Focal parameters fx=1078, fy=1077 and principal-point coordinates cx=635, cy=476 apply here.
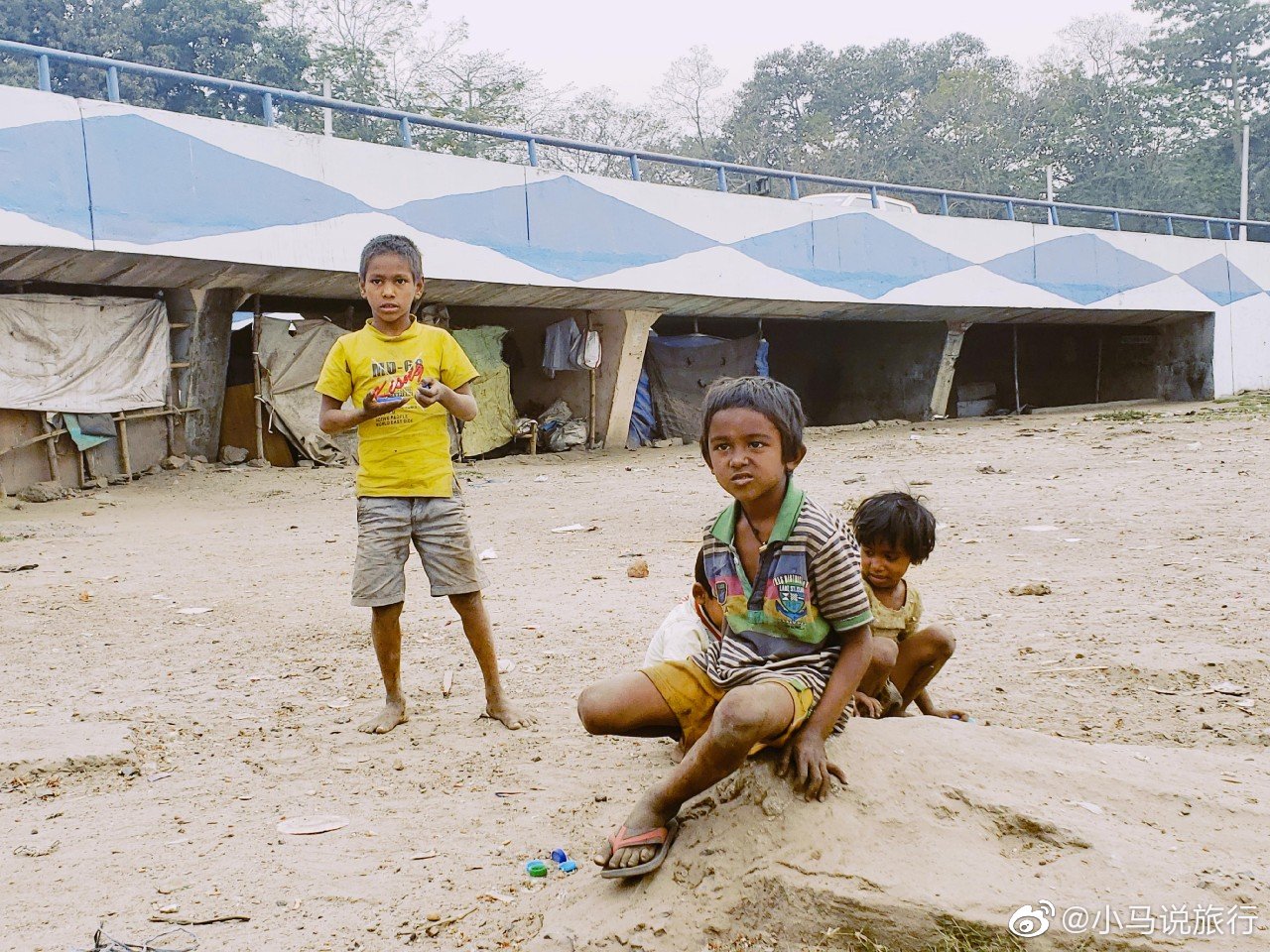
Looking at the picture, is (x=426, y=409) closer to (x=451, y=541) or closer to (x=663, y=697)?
(x=451, y=541)

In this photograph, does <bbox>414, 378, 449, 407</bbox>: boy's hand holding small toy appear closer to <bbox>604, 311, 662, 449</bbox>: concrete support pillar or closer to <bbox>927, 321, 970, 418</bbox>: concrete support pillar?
<bbox>604, 311, 662, 449</bbox>: concrete support pillar

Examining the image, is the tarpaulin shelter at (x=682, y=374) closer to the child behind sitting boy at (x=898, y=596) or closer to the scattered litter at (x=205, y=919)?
the child behind sitting boy at (x=898, y=596)

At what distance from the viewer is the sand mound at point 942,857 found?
69.4 inches

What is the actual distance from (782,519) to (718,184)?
12.2 m

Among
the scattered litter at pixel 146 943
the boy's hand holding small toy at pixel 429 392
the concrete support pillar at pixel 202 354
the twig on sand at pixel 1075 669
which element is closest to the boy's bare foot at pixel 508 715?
the boy's hand holding small toy at pixel 429 392

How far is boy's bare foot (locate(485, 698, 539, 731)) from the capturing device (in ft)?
10.7

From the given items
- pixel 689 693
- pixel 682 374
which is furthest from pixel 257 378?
pixel 689 693

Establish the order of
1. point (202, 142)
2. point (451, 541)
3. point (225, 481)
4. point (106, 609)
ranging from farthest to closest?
point (225, 481)
point (202, 142)
point (106, 609)
point (451, 541)

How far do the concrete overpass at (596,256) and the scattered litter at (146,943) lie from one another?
789 cm

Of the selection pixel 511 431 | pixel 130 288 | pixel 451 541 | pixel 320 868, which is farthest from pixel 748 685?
pixel 511 431

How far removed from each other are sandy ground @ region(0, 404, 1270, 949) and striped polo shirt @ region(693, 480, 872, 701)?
0.28m

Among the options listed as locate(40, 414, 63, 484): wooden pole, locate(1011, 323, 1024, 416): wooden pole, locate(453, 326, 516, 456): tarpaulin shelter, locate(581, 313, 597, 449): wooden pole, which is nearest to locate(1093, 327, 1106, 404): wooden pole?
locate(1011, 323, 1024, 416): wooden pole

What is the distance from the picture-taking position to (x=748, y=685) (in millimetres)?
2012

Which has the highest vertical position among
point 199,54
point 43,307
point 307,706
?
point 199,54
